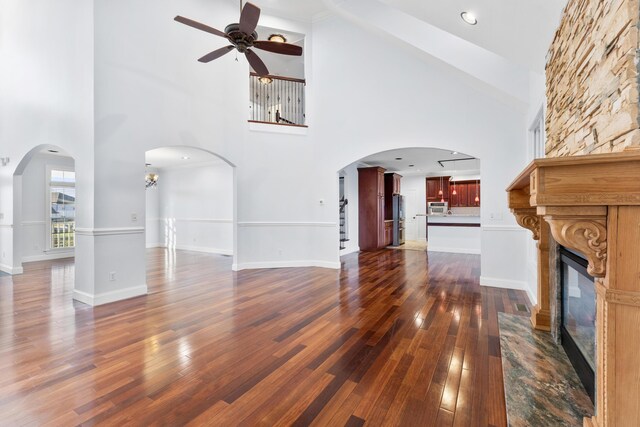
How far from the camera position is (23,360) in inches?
95.7

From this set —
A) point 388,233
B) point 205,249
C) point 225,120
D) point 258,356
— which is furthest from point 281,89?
point 258,356

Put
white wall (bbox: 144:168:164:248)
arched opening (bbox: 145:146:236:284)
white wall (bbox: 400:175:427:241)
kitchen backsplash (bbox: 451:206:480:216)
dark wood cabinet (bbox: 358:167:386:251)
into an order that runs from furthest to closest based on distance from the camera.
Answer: white wall (bbox: 400:175:427:241) → kitchen backsplash (bbox: 451:206:480:216) → white wall (bbox: 144:168:164:248) → dark wood cabinet (bbox: 358:167:386:251) → arched opening (bbox: 145:146:236:284)

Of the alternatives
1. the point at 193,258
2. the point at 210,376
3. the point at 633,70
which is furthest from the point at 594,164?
the point at 193,258

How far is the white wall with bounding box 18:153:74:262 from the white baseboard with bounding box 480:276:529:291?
10.3m

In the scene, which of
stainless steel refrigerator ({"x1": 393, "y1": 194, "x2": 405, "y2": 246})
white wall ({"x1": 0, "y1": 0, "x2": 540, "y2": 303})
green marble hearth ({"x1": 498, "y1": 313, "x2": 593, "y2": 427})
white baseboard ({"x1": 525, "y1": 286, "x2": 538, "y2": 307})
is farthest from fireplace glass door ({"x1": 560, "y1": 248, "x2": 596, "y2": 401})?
stainless steel refrigerator ({"x1": 393, "y1": 194, "x2": 405, "y2": 246})

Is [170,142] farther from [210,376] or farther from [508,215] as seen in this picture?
[508,215]

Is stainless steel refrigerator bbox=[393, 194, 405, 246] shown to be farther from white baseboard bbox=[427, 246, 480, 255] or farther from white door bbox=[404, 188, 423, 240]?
white door bbox=[404, 188, 423, 240]

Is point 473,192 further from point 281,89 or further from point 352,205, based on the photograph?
point 281,89

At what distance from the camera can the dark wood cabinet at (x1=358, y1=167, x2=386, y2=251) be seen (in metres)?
8.90

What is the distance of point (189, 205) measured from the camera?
942 centimetres

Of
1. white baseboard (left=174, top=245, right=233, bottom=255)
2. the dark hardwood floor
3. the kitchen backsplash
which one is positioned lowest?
the dark hardwood floor

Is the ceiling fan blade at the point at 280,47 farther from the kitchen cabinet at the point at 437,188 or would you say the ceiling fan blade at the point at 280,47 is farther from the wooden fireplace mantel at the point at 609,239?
the kitchen cabinet at the point at 437,188

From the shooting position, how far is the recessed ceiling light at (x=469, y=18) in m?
2.81

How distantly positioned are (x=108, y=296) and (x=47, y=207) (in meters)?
5.75
